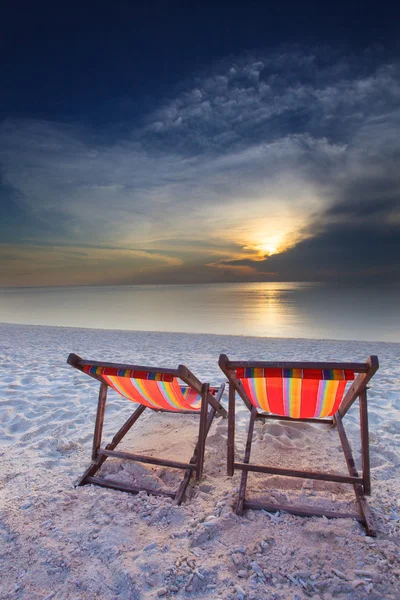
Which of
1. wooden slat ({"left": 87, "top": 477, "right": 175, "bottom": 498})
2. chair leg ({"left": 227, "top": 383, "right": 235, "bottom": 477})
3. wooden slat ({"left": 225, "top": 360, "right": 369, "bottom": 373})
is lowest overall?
wooden slat ({"left": 87, "top": 477, "right": 175, "bottom": 498})

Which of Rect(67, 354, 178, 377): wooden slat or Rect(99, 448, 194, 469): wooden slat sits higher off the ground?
Rect(67, 354, 178, 377): wooden slat

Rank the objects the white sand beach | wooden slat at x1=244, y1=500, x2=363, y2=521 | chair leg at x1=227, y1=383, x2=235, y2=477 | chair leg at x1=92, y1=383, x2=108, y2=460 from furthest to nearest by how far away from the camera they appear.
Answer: chair leg at x1=92, y1=383, x2=108, y2=460 → chair leg at x1=227, y1=383, x2=235, y2=477 → wooden slat at x1=244, y1=500, x2=363, y2=521 → the white sand beach

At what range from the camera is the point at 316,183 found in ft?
61.2

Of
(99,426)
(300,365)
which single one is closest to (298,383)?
(300,365)

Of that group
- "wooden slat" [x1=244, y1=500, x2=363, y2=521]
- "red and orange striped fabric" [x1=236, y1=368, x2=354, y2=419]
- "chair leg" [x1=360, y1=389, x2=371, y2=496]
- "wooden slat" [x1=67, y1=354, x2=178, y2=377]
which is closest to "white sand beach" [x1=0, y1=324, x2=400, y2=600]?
"wooden slat" [x1=244, y1=500, x2=363, y2=521]

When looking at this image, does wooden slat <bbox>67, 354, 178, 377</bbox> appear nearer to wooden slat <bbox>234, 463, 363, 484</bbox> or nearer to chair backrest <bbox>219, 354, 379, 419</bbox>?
chair backrest <bbox>219, 354, 379, 419</bbox>

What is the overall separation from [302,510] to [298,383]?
2.43 ft

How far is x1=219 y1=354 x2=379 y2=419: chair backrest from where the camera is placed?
5.35 feet

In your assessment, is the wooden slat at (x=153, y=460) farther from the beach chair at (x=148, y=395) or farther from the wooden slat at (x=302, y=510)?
the wooden slat at (x=302, y=510)

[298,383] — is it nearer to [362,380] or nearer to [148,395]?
[362,380]

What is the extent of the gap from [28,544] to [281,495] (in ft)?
4.95

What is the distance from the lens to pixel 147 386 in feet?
6.78

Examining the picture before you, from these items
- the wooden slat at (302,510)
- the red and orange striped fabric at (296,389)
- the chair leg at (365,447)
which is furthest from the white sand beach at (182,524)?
the red and orange striped fabric at (296,389)

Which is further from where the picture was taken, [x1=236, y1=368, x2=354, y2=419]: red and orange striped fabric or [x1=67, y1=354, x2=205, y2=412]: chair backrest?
[x1=67, y1=354, x2=205, y2=412]: chair backrest
